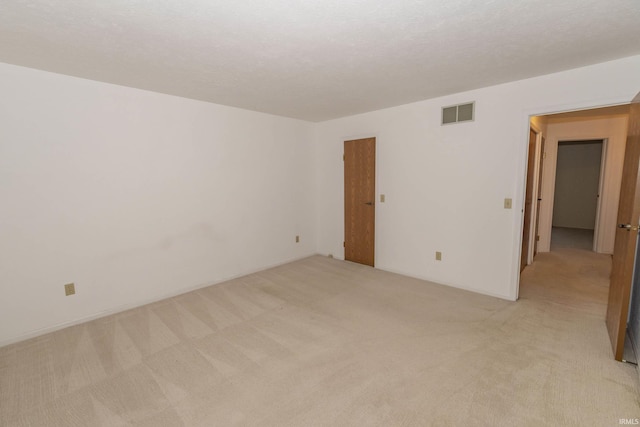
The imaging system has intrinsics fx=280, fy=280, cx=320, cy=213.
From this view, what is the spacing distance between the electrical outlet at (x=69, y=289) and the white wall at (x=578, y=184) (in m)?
10.0

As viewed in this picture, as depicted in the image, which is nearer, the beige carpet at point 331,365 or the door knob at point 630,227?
the beige carpet at point 331,365

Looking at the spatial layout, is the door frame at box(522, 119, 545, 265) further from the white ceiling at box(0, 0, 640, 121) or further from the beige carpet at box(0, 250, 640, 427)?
the white ceiling at box(0, 0, 640, 121)

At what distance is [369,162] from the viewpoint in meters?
4.36

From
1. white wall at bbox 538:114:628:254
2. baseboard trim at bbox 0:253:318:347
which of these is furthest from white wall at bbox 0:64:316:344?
white wall at bbox 538:114:628:254

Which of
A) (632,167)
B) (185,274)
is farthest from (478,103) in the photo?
(185,274)

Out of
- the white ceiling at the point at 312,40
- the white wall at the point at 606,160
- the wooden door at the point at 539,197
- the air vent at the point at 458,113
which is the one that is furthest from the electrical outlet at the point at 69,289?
the white wall at the point at 606,160

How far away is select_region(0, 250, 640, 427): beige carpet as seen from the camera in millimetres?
1713

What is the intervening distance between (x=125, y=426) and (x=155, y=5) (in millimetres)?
2438

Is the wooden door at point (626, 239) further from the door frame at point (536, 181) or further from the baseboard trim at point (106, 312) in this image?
the baseboard trim at point (106, 312)

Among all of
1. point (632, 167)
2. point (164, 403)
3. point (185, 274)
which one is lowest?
point (164, 403)

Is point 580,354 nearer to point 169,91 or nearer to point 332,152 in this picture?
point 332,152

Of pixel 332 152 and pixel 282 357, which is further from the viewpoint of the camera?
pixel 332 152

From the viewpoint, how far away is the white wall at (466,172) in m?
2.77

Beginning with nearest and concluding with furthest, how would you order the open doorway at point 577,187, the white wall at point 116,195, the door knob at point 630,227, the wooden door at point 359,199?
the door knob at point 630,227, the white wall at point 116,195, the wooden door at point 359,199, the open doorway at point 577,187
